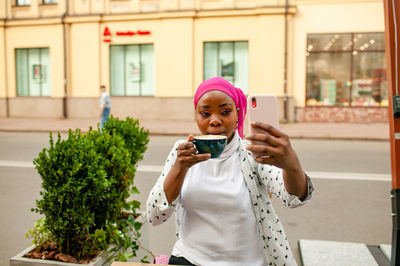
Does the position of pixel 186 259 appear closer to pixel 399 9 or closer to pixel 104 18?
pixel 399 9

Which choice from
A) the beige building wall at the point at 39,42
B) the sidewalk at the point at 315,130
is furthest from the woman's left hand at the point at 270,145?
the beige building wall at the point at 39,42

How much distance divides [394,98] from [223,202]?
1.21m

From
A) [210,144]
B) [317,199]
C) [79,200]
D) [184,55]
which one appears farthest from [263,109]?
[184,55]

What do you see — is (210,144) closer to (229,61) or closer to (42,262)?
(42,262)

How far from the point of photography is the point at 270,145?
150cm

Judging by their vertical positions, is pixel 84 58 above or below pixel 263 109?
above

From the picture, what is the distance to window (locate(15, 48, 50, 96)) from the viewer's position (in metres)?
21.7

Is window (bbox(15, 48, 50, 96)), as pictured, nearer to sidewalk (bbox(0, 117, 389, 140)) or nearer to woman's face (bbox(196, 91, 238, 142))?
sidewalk (bbox(0, 117, 389, 140))

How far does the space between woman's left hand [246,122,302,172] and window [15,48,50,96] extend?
72.0 feet

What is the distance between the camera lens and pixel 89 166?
9.02 feet

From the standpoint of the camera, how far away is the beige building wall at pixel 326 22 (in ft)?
58.8

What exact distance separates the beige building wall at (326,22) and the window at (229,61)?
2.33 meters

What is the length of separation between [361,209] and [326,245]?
1.92 m

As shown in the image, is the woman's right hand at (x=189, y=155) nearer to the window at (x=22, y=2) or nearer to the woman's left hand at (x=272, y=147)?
the woman's left hand at (x=272, y=147)
